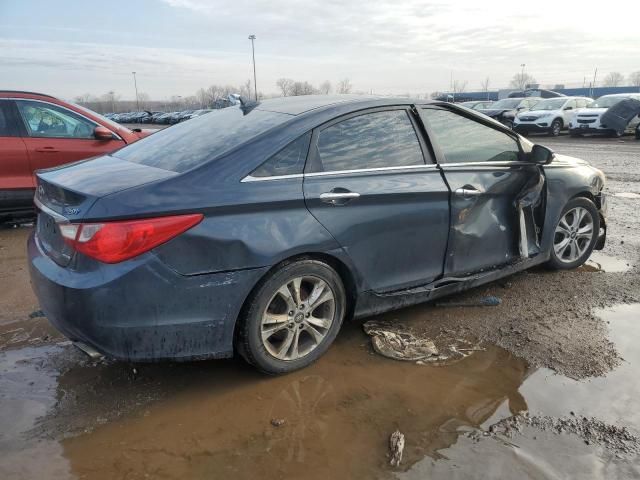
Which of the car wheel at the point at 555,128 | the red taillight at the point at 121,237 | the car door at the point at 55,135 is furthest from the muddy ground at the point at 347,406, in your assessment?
the car wheel at the point at 555,128

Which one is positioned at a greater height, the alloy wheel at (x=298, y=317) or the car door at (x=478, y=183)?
the car door at (x=478, y=183)

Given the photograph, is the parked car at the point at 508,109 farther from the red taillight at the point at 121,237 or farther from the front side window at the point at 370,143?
the red taillight at the point at 121,237

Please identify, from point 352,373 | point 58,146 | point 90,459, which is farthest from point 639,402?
point 58,146

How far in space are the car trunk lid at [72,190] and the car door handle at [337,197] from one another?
0.84 meters

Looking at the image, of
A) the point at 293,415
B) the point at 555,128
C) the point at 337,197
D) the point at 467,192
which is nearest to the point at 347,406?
the point at 293,415

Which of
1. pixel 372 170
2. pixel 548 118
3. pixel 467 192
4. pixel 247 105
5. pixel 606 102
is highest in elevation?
pixel 247 105

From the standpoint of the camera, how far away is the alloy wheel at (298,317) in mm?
2967

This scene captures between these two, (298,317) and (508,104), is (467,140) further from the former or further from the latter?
(508,104)

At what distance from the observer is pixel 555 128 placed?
867 inches

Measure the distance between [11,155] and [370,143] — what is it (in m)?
4.81

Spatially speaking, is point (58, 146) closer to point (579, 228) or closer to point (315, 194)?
point (315, 194)

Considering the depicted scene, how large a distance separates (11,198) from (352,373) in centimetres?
502

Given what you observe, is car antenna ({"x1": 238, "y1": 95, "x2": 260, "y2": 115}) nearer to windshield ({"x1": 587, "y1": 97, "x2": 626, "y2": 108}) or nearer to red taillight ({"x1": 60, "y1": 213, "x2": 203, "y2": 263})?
red taillight ({"x1": 60, "y1": 213, "x2": 203, "y2": 263})

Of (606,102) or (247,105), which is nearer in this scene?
(247,105)
